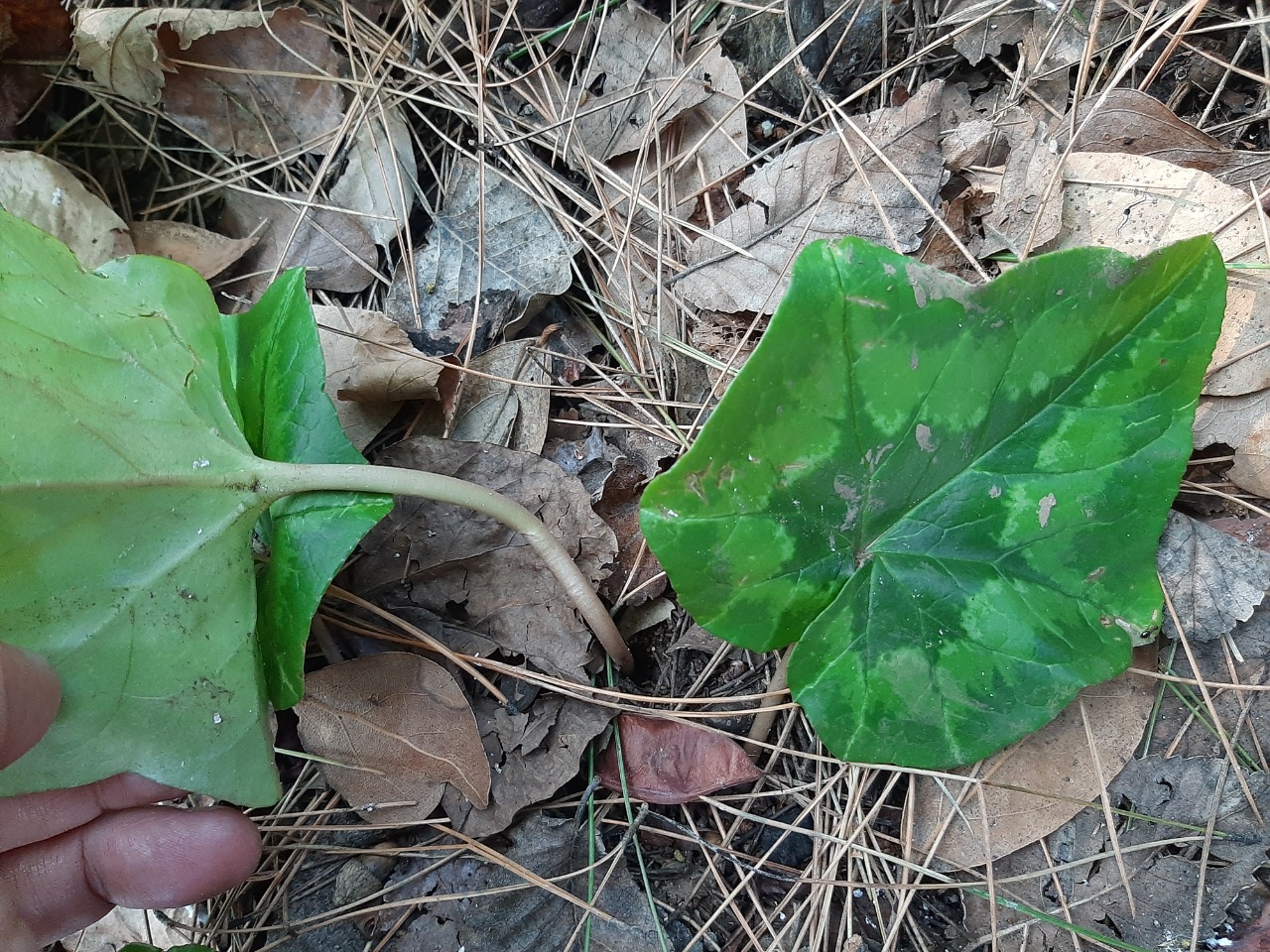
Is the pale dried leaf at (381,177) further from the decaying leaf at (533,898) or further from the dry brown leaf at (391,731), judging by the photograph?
the decaying leaf at (533,898)

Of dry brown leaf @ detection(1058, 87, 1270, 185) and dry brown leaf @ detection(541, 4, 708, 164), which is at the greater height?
dry brown leaf @ detection(541, 4, 708, 164)

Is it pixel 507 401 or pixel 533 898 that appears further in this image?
pixel 507 401

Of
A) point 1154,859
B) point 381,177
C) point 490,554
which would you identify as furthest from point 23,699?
point 1154,859

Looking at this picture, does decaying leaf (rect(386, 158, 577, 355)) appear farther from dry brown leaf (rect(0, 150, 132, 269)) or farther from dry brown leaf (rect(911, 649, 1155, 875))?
dry brown leaf (rect(911, 649, 1155, 875))

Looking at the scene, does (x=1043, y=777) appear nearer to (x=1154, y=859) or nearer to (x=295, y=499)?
(x=1154, y=859)

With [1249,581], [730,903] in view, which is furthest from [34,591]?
[1249,581]

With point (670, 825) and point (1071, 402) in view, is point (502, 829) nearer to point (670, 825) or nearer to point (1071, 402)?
point (670, 825)

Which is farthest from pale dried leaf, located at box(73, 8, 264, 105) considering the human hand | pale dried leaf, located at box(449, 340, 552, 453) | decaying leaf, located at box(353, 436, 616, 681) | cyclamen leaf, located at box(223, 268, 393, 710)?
the human hand
